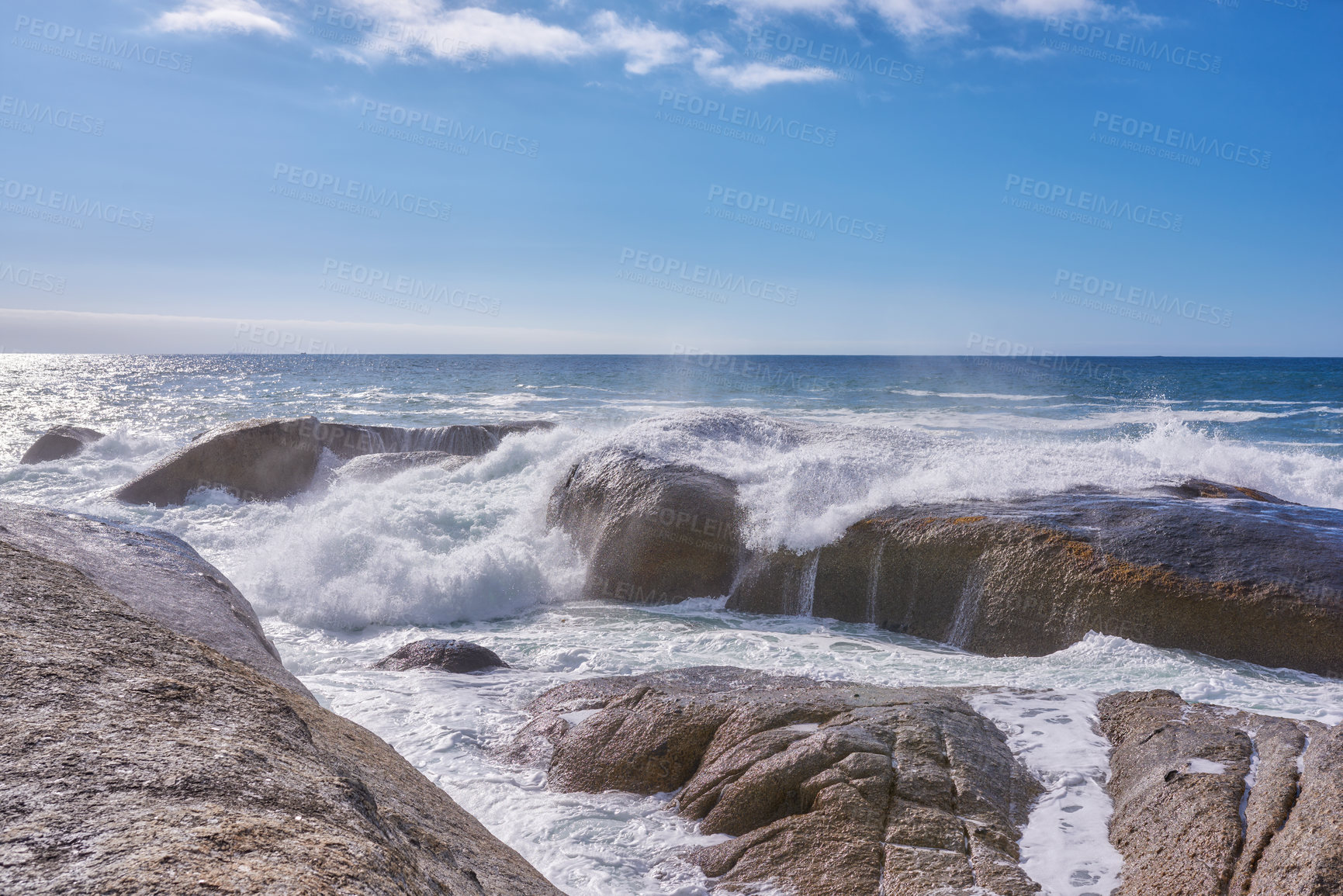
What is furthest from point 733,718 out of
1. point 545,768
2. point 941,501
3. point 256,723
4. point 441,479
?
point 441,479

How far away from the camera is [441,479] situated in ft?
44.1

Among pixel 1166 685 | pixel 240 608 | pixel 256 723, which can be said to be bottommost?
pixel 1166 685

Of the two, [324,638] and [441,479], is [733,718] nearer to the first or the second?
[324,638]

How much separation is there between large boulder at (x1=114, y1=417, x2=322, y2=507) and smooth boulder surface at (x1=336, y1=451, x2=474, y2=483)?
2.73ft

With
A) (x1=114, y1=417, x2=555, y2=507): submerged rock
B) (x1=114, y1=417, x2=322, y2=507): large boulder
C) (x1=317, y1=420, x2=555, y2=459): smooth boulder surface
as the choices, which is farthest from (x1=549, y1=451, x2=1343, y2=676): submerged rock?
(x1=114, y1=417, x2=322, y2=507): large boulder

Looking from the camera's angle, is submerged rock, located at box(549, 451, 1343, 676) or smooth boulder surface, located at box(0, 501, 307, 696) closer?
smooth boulder surface, located at box(0, 501, 307, 696)

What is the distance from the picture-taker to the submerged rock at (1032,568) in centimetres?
598

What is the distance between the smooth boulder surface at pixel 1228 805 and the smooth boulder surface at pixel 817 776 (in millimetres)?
459

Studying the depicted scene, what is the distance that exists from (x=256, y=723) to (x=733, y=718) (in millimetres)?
2615

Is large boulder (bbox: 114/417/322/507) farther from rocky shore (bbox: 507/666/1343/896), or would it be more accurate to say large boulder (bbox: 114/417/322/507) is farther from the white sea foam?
the white sea foam

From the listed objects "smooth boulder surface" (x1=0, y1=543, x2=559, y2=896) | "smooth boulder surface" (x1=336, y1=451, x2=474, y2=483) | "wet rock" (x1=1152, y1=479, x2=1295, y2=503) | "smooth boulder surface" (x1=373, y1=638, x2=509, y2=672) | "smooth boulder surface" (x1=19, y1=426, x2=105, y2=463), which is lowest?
"smooth boulder surface" (x1=373, y1=638, x2=509, y2=672)

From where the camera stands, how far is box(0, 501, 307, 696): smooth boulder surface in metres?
3.84

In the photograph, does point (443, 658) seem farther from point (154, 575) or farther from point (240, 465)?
point (240, 465)

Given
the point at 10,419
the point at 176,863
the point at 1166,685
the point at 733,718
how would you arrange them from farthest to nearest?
the point at 10,419
the point at 1166,685
the point at 733,718
the point at 176,863
